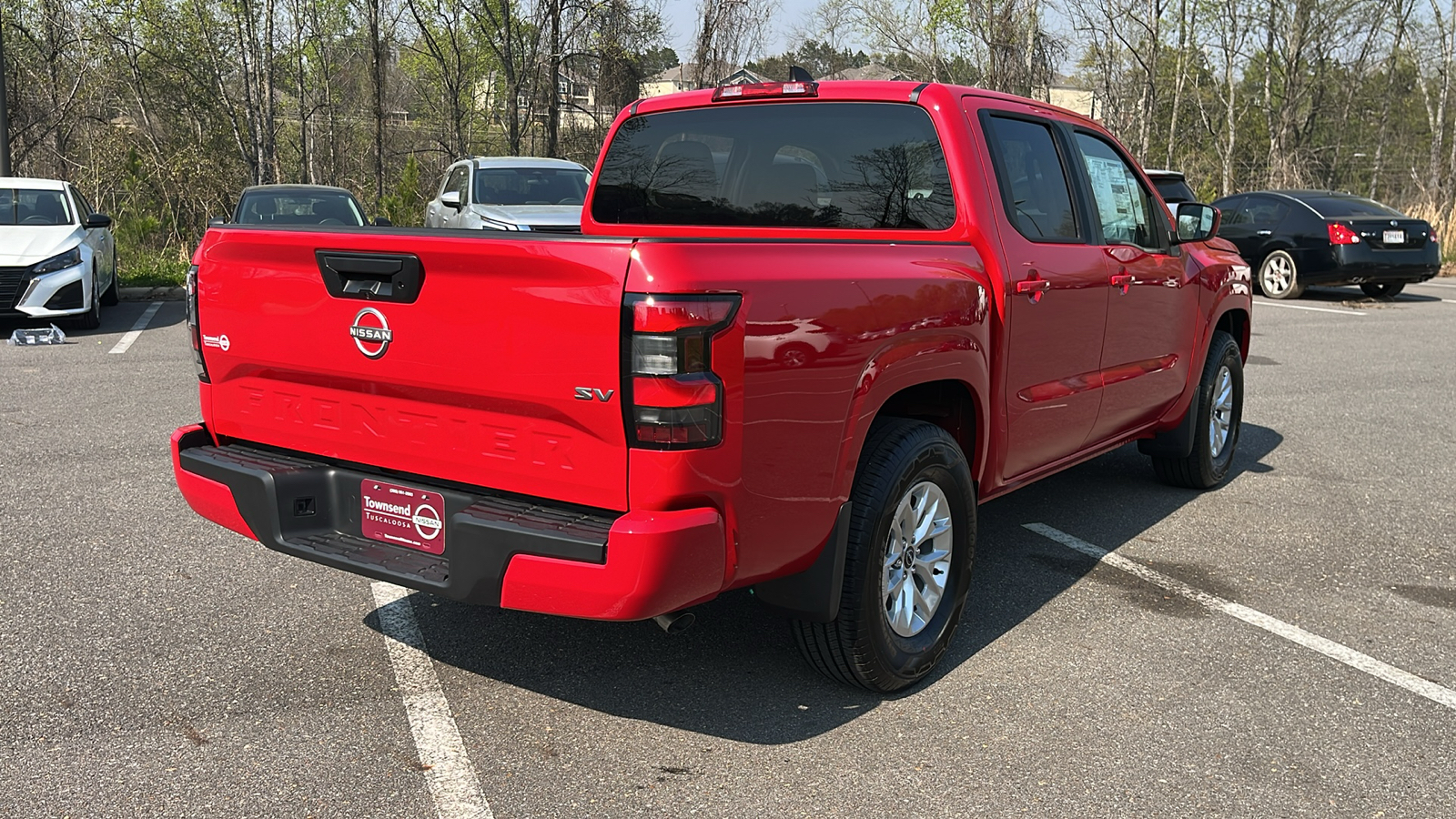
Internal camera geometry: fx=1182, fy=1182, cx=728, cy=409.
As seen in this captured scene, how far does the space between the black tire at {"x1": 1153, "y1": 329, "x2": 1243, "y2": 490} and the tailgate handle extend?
4324 millimetres

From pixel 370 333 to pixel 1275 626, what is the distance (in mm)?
3374

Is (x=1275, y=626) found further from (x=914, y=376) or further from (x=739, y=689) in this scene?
(x=739, y=689)

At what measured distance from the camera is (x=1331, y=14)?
37.6 m

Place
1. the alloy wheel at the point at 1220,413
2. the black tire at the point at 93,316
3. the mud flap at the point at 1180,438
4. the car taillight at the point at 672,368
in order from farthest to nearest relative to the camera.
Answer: the black tire at the point at 93,316 → the alloy wheel at the point at 1220,413 → the mud flap at the point at 1180,438 → the car taillight at the point at 672,368

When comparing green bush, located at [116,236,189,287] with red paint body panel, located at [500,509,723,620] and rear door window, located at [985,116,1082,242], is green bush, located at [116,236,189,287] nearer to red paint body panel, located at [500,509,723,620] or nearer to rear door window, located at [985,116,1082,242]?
rear door window, located at [985,116,1082,242]

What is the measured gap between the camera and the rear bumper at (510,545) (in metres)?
→ 2.84

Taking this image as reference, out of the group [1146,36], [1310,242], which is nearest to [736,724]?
[1310,242]

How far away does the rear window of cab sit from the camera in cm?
423

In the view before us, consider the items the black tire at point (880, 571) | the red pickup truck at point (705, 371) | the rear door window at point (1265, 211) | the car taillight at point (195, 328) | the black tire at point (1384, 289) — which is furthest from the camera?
the black tire at point (1384, 289)

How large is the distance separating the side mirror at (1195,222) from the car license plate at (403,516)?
3.94 m

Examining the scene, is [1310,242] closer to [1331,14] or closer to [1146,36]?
[1146,36]

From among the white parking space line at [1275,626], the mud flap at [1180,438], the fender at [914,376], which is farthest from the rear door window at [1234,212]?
the fender at [914,376]

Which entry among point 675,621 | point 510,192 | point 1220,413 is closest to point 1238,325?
point 1220,413

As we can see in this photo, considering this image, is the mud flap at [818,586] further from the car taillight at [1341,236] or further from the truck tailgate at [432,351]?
the car taillight at [1341,236]
